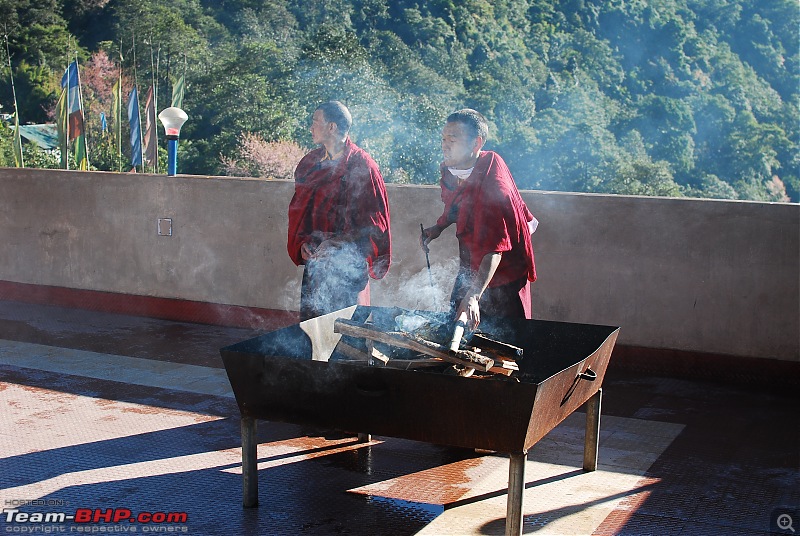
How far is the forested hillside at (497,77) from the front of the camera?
98.3 feet

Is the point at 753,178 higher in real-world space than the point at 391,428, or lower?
higher

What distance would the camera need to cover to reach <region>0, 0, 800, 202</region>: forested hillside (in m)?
30.0

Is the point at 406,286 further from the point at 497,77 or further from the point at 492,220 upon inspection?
the point at 497,77

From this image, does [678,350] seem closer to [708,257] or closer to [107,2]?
[708,257]

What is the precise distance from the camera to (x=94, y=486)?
12.6 feet

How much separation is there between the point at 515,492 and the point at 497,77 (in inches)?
1195

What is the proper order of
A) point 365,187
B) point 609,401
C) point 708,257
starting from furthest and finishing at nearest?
1. point 708,257
2. point 609,401
3. point 365,187

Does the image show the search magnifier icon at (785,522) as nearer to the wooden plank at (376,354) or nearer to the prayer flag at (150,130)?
the wooden plank at (376,354)

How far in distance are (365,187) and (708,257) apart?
2.64 meters

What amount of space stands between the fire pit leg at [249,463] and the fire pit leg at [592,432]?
5.23 ft

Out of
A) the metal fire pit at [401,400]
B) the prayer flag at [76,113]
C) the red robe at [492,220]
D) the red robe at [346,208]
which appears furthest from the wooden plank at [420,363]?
the prayer flag at [76,113]

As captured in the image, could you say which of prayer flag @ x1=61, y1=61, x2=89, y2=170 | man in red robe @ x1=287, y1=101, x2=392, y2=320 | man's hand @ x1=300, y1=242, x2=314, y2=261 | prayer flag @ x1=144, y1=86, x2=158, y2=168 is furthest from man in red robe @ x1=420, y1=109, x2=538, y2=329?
prayer flag @ x1=144, y1=86, x2=158, y2=168

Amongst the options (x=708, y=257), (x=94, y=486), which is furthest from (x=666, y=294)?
(x=94, y=486)

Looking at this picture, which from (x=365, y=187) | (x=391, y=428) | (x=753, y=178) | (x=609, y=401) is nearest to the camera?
(x=391, y=428)
